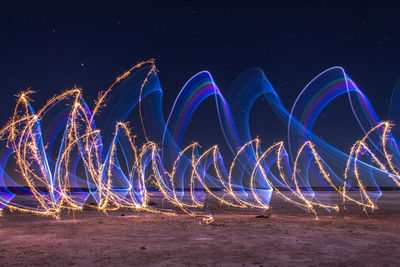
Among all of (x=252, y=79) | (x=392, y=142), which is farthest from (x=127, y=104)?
(x=392, y=142)

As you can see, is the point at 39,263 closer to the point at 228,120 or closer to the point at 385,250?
the point at 385,250

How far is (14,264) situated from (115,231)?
374 centimetres

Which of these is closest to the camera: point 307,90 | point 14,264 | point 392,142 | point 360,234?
point 14,264

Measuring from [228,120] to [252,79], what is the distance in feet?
7.19

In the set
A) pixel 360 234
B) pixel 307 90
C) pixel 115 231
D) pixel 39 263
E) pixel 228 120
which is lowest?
pixel 360 234

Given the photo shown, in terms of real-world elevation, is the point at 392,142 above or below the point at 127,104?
below

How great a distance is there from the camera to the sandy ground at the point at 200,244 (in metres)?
5.67

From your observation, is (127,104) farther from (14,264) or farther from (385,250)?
(385,250)

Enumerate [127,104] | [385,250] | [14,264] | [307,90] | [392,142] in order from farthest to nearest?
[392,142], [307,90], [127,104], [385,250], [14,264]

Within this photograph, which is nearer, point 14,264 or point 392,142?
point 14,264

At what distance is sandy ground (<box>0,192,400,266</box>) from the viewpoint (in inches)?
223

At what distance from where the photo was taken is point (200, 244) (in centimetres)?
714

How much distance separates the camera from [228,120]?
15070mm

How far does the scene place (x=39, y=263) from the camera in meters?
5.47
